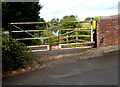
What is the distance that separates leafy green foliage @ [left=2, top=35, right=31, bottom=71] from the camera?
4.71 m

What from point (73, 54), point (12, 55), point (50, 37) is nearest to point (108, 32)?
point (73, 54)

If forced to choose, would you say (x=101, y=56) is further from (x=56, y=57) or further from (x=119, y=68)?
(x=56, y=57)

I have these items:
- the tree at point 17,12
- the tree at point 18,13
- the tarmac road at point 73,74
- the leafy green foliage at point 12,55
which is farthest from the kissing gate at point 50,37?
the leafy green foliage at point 12,55

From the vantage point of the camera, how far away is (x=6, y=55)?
15.7ft

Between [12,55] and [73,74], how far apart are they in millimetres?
2065

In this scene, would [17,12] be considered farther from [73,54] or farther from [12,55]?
[12,55]

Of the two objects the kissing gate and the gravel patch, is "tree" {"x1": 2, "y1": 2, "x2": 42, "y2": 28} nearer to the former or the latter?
the kissing gate

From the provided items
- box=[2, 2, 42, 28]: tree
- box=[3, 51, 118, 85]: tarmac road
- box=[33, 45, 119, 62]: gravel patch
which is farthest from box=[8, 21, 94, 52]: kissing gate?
box=[3, 51, 118, 85]: tarmac road

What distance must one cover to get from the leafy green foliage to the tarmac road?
392 millimetres

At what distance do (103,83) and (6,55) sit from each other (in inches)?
120

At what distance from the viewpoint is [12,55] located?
488 centimetres

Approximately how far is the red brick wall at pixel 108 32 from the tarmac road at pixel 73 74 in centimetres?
183

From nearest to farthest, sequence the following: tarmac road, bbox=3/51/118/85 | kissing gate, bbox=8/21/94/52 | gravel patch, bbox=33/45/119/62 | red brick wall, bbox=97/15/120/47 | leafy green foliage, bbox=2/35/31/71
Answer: tarmac road, bbox=3/51/118/85, leafy green foliage, bbox=2/35/31/71, gravel patch, bbox=33/45/119/62, kissing gate, bbox=8/21/94/52, red brick wall, bbox=97/15/120/47

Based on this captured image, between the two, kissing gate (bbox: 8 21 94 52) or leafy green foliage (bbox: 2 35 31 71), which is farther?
kissing gate (bbox: 8 21 94 52)
